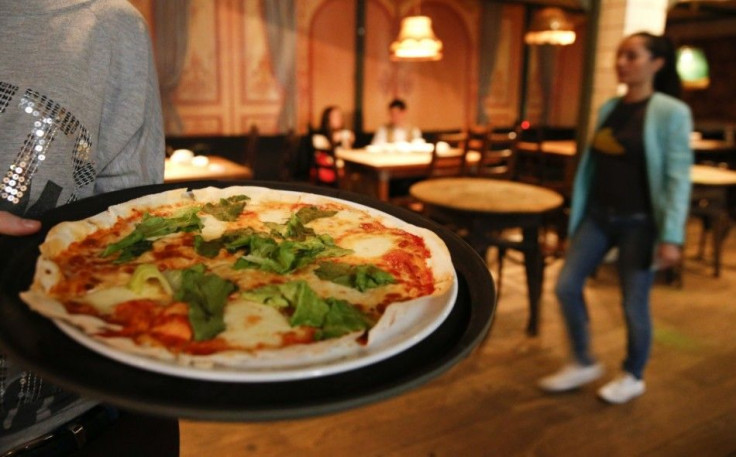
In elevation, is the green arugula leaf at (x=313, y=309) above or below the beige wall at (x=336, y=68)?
below

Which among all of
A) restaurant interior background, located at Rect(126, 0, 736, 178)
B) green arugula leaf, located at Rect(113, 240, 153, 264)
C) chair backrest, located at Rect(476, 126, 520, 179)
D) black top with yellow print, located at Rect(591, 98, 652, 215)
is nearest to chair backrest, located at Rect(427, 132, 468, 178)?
chair backrest, located at Rect(476, 126, 520, 179)

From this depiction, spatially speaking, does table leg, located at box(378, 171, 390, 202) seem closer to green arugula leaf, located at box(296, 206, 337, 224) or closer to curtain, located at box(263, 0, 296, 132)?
curtain, located at box(263, 0, 296, 132)

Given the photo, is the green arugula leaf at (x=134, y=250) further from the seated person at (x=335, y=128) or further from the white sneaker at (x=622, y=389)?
the seated person at (x=335, y=128)

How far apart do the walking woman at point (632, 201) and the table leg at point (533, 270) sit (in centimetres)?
44

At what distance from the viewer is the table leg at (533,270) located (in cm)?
323

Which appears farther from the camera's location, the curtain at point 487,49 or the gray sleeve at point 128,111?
the curtain at point 487,49

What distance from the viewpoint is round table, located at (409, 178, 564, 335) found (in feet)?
9.73

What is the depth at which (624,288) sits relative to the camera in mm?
2680

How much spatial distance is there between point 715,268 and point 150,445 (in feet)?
16.0

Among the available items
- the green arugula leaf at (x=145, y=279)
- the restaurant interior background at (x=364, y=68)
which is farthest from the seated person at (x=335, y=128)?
the green arugula leaf at (x=145, y=279)

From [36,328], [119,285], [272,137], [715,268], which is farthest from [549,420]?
[272,137]

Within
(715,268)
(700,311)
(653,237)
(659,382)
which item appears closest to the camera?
(653,237)

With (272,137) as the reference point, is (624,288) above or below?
below

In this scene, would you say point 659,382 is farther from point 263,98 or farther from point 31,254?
point 263,98
